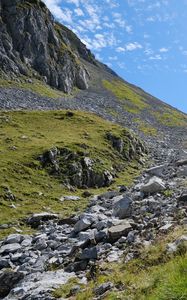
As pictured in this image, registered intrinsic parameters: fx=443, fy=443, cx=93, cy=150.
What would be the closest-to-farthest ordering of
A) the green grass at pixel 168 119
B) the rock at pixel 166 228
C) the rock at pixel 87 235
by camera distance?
the rock at pixel 166 228 < the rock at pixel 87 235 < the green grass at pixel 168 119

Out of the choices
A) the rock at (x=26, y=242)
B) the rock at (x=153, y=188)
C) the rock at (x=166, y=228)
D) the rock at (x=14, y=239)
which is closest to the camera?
the rock at (x=166, y=228)

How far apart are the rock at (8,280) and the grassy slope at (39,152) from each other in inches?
321

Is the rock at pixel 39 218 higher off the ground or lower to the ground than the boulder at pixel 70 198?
lower

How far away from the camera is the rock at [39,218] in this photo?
25638mm

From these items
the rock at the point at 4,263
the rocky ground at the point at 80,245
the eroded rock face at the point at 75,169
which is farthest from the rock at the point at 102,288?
the eroded rock face at the point at 75,169

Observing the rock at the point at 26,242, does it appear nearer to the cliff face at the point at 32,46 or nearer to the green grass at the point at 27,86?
the green grass at the point at 27,86

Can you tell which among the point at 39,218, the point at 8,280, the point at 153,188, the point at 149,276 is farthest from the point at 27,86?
the point at 149,276

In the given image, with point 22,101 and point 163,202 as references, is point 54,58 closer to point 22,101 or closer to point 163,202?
point 22,101

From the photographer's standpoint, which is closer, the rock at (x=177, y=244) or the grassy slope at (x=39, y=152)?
the rock at (x=177, y=244)

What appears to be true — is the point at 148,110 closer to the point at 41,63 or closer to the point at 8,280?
the point at 41,63

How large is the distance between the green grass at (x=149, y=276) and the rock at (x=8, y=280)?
265cm

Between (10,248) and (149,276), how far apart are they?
9.81 metres

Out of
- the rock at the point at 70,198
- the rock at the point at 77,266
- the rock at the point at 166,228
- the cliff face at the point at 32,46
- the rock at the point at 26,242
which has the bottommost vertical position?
the rock at the point at 26,242

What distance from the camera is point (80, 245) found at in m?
16.7
